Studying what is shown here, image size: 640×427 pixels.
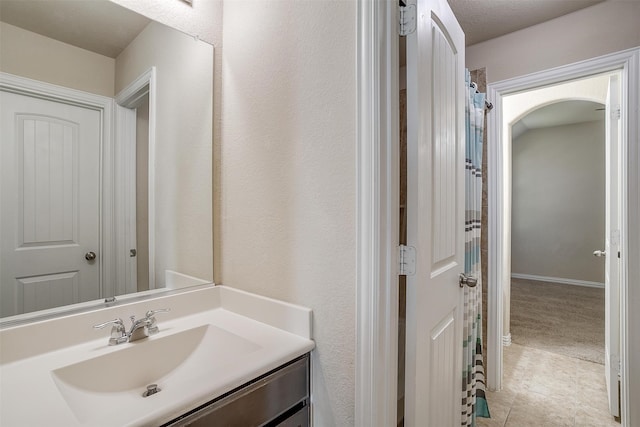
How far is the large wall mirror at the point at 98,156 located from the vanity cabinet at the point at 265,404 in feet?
1.91

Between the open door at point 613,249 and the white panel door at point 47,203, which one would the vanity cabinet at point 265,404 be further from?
the open door at point 613,249

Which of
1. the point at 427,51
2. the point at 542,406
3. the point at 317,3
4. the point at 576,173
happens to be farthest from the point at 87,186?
the point at 576,173

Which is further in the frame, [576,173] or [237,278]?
[576,173]

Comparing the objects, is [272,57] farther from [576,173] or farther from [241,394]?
[576,173]

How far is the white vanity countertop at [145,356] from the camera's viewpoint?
25.8 inches

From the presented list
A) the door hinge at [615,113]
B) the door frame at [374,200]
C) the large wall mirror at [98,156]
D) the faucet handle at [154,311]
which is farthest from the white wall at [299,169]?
the door hinge at [615,113]

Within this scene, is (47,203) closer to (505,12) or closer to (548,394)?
(505,12)

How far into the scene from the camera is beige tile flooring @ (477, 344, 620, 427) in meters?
1.82

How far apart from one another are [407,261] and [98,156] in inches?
42.9

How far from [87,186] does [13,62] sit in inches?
15.4

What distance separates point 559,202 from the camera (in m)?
5.05

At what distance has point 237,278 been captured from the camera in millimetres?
1285

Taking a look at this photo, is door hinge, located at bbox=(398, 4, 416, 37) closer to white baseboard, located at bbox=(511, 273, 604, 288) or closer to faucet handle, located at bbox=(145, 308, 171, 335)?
faucet handle, located at bbox=(145, 308, 171, 335)

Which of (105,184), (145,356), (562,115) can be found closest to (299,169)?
(105,184)
